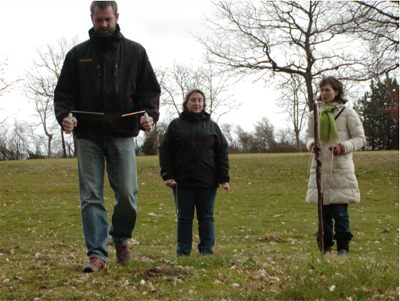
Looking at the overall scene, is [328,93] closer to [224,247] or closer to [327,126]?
[327,126]

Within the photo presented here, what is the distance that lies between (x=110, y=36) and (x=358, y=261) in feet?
10.8

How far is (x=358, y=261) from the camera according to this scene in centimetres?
450

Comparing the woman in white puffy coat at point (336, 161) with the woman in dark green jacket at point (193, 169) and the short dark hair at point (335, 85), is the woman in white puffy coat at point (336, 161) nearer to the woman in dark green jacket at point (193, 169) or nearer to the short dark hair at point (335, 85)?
the short dark hair at point (335, 85)

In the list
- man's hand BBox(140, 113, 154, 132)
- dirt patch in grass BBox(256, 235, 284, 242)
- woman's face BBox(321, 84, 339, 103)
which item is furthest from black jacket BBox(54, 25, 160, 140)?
dirt patch in grass BBox(256, 235, 284, 242)

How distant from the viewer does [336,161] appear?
603 centimetres

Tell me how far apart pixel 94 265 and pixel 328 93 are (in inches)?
148

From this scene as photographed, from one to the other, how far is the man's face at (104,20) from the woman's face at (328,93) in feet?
9.92

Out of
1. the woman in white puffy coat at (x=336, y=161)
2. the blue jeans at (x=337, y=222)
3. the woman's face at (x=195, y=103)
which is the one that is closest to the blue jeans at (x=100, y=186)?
the woman's face at (x=195, y=103)

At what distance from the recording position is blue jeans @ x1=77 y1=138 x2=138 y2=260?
456 cm

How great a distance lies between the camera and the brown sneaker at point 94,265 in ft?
14.1

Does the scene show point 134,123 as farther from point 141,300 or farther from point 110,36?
point 141,300

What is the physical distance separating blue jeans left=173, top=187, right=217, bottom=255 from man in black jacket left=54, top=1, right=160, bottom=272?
135 cm

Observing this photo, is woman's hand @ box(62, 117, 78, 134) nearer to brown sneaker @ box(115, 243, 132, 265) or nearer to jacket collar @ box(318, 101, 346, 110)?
brown sneaker @ box(115, 243, 132, 265)

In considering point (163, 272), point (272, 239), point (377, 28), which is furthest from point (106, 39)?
point (377, 28)
